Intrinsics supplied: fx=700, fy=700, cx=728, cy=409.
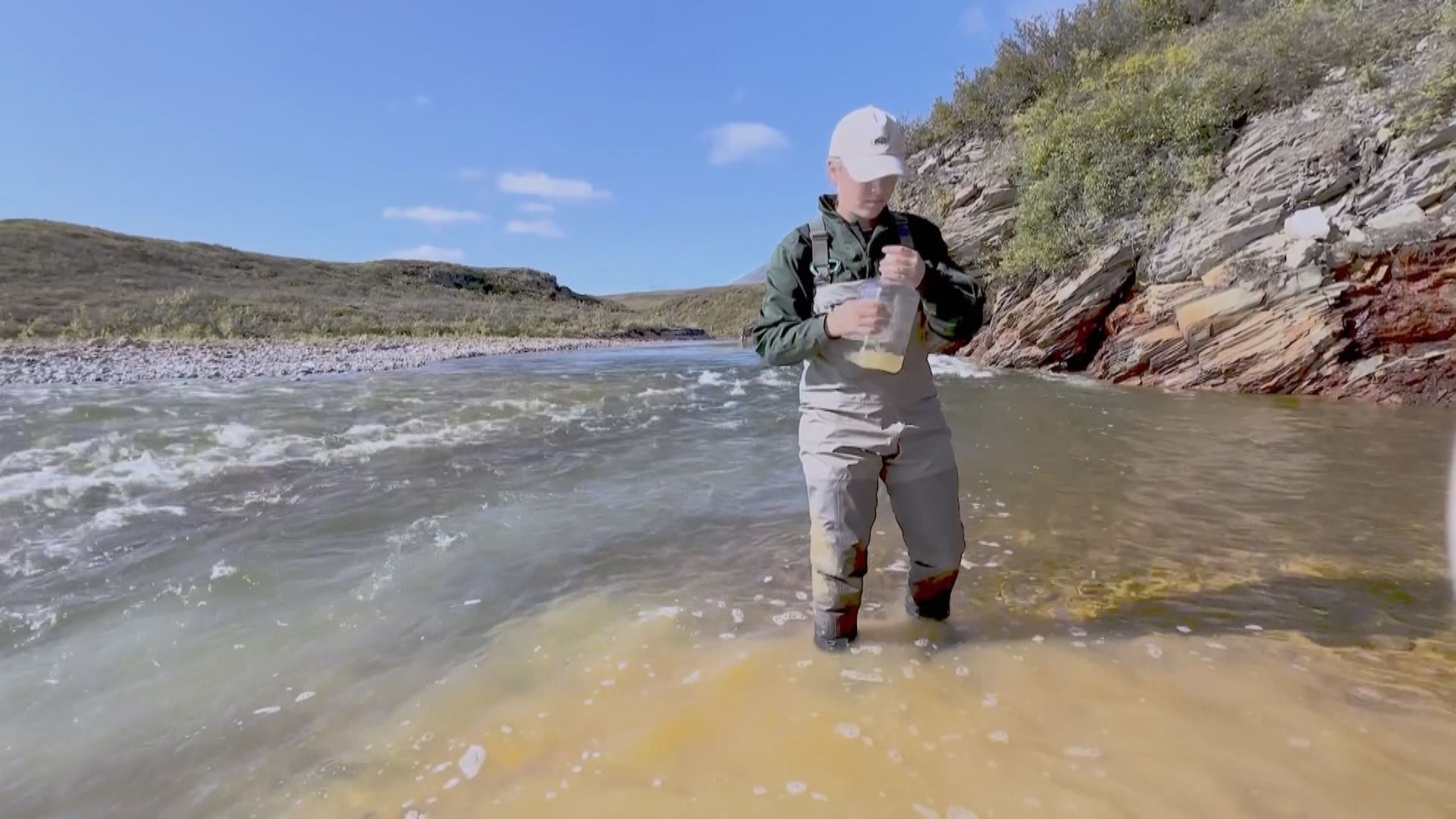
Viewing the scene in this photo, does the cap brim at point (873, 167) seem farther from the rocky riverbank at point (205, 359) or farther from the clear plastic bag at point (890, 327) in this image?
the rocky riverbank at point (205, 359)

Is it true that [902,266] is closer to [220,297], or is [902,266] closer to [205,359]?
[205,359]

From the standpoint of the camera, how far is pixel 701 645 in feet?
9.78

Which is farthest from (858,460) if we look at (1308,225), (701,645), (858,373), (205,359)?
(205,359)

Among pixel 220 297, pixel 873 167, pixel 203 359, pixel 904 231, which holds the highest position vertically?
pixel 220 297

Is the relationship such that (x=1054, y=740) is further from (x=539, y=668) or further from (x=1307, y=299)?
(x=1307, y=299)

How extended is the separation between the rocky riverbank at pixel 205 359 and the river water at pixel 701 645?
783 cm

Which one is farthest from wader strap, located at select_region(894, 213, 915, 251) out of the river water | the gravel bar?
the gravel bar

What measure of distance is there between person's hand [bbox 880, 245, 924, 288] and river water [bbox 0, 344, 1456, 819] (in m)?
1.46

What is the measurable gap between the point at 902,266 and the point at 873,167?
405mm

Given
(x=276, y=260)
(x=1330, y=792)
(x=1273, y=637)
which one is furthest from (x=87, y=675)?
(x=276, y=260)

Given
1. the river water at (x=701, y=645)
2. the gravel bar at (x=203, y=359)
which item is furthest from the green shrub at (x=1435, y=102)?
the gravel bar at (x=203, y=359)

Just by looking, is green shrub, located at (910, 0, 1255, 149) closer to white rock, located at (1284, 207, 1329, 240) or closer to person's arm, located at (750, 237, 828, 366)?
white rock, located at (1284, 207, 1329, 240)

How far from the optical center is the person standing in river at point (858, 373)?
2.60 m

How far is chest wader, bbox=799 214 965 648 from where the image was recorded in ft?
8.82
